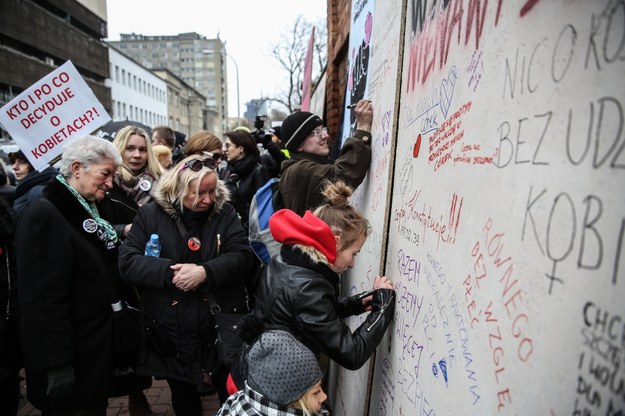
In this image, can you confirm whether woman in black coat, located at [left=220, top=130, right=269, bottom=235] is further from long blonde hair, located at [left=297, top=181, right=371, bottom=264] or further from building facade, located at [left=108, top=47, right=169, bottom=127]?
building facade, located at [left=108, top=47, right=169, bottom=127]

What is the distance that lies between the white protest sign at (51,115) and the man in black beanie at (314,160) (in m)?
1.79

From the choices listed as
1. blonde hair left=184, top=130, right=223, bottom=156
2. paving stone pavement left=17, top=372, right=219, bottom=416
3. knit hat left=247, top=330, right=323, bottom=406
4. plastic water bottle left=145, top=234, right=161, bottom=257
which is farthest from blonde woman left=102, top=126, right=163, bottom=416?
knit hat left=247, top=330, right=323, bottom=406

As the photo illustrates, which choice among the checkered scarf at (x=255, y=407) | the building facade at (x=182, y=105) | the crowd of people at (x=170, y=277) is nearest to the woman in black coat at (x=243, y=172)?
the crowd of people at (x=170, y=277)

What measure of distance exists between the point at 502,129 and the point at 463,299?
0.40 metres

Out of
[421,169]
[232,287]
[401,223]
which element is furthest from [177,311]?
[421,169]

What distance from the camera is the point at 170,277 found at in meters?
2.40

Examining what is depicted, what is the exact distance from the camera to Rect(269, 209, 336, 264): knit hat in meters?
1.74

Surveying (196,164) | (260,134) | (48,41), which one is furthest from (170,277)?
(48,41)

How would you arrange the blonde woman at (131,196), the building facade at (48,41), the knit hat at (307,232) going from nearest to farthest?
the knit hat at (307,232) < the blonde woman at (131,196) < the building facade at (48,41)

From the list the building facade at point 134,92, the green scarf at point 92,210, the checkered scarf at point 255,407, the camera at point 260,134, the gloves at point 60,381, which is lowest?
the gloves at point 60,381

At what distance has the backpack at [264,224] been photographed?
2779 mm

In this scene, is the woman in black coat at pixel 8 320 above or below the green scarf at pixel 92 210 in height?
below

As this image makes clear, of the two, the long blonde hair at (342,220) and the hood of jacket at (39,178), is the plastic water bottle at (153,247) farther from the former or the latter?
the hood of jacket at (39,178)

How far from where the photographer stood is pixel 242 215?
14.2ft
